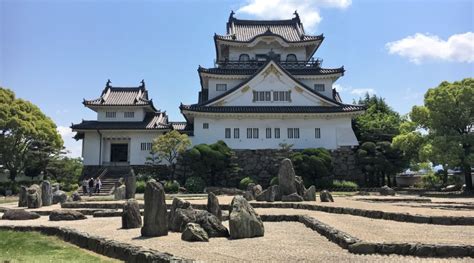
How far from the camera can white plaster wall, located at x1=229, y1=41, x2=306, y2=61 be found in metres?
49.6

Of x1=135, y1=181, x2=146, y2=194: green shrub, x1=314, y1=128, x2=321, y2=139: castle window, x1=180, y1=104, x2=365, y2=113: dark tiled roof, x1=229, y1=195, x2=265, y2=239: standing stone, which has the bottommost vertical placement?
x1=229, y1=195, x2=265, y2=239: standing stone

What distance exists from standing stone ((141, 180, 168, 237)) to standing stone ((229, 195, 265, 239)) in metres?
2.00

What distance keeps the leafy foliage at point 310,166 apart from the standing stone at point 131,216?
23.9m

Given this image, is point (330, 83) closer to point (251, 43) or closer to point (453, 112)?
point (251, 43)

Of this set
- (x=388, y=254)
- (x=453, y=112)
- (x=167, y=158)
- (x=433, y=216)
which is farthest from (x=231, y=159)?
(x=388, y=254)

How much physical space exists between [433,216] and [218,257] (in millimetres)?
8927

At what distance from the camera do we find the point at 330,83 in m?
46.8

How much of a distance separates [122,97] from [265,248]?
128 feet

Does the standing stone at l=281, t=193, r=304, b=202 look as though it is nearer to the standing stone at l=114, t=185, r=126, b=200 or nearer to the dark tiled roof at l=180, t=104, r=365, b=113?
the standing stone at l=114, t=185, r=126, b=200

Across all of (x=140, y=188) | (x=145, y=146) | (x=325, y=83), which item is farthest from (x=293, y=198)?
(x=325, y=83)

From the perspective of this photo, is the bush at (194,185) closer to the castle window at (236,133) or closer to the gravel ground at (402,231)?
the castle window at (236,133)

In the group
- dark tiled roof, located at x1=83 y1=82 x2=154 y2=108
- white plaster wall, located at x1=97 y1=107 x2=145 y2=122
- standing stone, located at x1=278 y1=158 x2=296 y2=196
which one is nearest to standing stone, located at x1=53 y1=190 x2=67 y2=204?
standing stone, located at x1=278 y1=158 x2=296 y2=196

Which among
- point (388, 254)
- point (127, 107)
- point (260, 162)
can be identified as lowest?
point (388, 254)

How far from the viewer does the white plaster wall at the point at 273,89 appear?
142 ft
